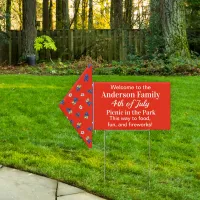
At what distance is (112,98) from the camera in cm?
434

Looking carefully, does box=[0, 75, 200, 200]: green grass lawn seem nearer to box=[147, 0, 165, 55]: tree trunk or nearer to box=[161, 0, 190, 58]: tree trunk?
box=[161, 0, 190, 58]: tree trunk

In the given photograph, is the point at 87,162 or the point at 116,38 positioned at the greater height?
the point at 116,38

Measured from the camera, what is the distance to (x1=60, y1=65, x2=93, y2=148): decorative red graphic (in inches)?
177

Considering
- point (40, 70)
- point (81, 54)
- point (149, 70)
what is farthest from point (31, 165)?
point (81, 54)

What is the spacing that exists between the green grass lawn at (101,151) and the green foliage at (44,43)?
8.07m

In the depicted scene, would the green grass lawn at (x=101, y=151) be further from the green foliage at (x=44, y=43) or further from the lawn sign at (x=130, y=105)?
the green foliage at (x=44, y=43)

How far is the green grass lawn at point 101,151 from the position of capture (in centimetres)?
438

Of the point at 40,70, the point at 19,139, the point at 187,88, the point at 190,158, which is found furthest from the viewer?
the point at 40,70

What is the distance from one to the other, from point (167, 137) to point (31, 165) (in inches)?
89.9

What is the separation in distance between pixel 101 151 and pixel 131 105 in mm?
1359

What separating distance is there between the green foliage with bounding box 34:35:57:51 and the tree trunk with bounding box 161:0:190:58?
4867mm

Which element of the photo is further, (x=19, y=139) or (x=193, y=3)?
(x=193, y=3)

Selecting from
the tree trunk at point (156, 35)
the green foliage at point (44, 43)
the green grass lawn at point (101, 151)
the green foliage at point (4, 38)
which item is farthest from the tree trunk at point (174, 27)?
the green foliage at point (4, 38)

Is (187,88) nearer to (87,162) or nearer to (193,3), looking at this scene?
(87,162)
